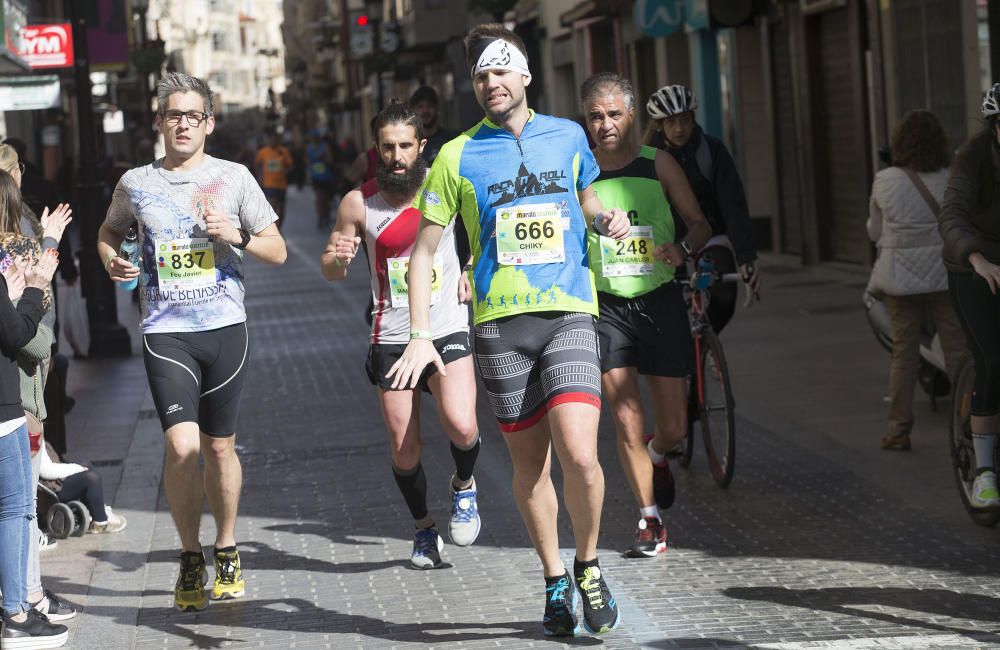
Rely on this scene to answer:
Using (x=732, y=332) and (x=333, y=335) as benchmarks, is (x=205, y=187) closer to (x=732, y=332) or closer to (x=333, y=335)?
(x=732, y=332)

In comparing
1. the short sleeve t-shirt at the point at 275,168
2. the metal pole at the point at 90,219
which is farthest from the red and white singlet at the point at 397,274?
the short sleeve t-shirt at the point at 275,168

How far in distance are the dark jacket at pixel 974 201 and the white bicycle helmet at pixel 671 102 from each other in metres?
1.70

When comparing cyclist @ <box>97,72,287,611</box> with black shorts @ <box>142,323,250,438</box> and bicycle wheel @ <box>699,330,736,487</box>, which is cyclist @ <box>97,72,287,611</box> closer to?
black shorts @ <box>142,323,250,438</box>

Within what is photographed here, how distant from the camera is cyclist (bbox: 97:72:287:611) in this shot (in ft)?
21.7

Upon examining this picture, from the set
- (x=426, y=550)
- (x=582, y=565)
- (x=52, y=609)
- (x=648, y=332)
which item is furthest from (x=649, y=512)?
(x=52, y=609)

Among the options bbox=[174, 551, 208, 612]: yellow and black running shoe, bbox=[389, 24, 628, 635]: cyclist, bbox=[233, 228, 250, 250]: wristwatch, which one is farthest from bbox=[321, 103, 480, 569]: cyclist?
bbox=[389, 24, 628, 635]: cyclist

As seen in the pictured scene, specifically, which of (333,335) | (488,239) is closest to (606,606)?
(488,239)

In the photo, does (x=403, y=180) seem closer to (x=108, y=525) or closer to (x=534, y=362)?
(x=534, y=362)

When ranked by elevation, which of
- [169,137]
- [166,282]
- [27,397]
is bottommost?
[27,397]

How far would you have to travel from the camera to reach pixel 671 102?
8.52 m

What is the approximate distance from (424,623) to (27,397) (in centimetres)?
184

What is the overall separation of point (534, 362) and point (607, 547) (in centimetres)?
172

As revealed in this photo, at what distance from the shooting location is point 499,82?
5.84m

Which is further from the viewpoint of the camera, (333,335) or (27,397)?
(333,335)
